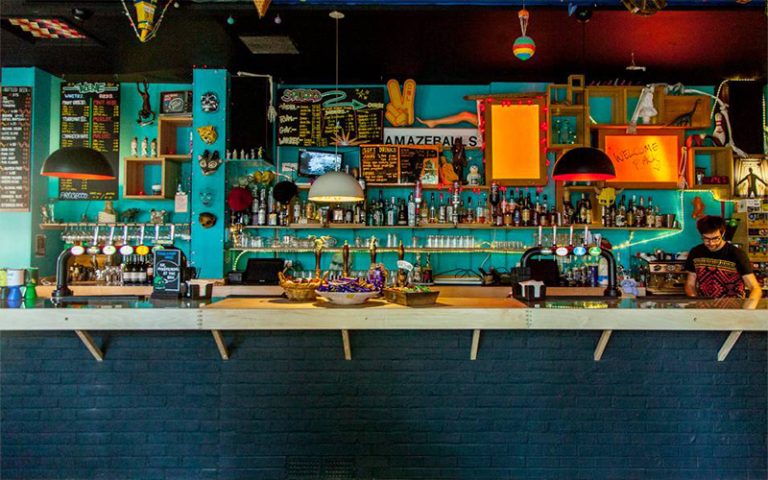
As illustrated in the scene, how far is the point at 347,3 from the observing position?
4.60 m

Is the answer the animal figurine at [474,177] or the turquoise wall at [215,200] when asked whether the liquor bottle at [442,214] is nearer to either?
the turquoise wall at [215,200]

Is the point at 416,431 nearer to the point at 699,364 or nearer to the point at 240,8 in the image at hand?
the point at 699,364

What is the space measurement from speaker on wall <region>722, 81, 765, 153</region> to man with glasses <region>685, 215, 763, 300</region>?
2594mm

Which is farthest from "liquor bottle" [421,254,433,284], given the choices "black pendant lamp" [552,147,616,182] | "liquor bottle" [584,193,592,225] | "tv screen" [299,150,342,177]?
"black pendant lamp" [552,147,616,182]

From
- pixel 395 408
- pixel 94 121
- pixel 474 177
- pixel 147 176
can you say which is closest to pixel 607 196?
pixel 474 177

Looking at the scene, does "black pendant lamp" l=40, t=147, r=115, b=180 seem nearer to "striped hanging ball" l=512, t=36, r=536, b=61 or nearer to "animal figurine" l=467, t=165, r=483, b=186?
"striped hanging ball" l=512, t=36, r=536, b=61

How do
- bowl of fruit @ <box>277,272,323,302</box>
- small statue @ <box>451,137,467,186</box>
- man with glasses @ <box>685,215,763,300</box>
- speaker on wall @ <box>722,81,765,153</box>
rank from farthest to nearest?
1. speaker on wall @ <box>722,81,765,153</box>
2. small statue @ <box>451,137,467,186</box>
3. man with glasses @ <box>685,215,763,300</box>
4. bowl of fruit @ <box>277,272,323,302</box>

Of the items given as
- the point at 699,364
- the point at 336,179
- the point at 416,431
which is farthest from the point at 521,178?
the point at 416,431

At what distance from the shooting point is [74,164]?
4191 mm

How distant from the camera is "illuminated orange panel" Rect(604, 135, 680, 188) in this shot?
633 cm

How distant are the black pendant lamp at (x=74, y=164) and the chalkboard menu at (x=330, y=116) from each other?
2.58 meters

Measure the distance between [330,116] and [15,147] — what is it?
357cm

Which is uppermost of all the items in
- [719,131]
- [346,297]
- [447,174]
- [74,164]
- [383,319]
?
[719,131]

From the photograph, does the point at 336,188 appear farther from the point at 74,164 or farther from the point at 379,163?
the point at 379,163
